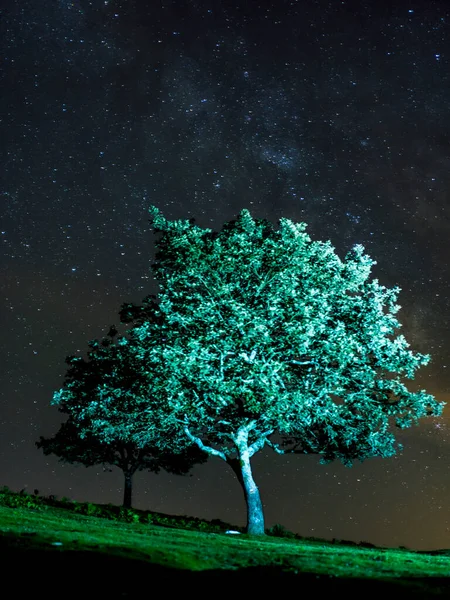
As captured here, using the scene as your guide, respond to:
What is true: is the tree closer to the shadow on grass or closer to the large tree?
the large tree

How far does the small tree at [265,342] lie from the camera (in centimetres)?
2931

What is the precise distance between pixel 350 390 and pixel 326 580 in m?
19.7

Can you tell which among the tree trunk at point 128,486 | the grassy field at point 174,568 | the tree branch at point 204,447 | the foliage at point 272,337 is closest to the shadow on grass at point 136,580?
the grassy field at point 174,568

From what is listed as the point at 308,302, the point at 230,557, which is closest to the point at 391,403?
the point at 308,302

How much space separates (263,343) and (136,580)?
1843 centimetres

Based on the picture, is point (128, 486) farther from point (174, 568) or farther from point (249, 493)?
point (174, 568)

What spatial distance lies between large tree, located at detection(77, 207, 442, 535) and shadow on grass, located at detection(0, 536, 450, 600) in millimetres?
14906

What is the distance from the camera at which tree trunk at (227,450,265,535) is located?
3158cm

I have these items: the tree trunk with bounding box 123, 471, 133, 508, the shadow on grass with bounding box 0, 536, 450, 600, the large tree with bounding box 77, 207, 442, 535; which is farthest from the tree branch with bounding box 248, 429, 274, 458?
the shadow on grass with bounding box 0, 536, 450, 600

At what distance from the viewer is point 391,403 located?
32.5 metres

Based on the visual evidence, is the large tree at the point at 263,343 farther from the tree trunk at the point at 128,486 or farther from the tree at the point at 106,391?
the tree trunk at the point at 128,486

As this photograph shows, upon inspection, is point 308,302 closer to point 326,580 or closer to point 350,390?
point 350,390

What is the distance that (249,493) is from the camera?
32.4m

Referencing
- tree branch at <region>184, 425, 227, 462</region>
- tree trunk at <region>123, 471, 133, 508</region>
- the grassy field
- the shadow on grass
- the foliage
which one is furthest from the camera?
tree trunk at <region>123, 471, 133, 508</region>
